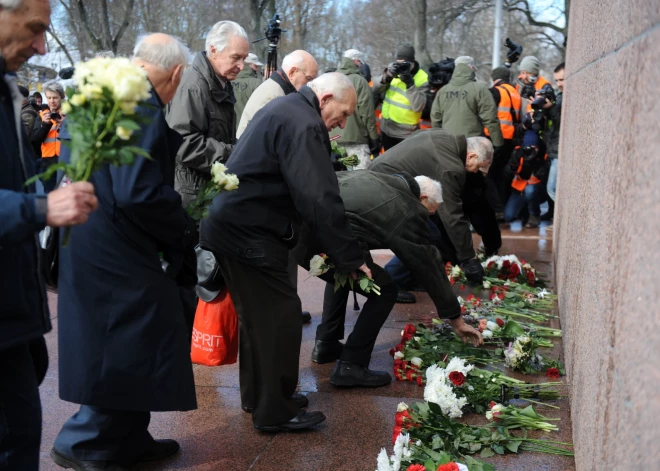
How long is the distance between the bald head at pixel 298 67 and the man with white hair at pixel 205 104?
0.29 metres

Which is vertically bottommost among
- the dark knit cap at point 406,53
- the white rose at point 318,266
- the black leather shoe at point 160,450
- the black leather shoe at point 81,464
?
the black leather shoe at point 160,450

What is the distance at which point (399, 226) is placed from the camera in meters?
4.49

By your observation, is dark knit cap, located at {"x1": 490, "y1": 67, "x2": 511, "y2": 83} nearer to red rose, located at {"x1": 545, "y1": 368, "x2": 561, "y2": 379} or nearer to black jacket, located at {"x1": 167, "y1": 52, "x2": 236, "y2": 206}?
black jacket, located at {"x1": 167, "y1": 52, "x2": 236, "y2": 206}

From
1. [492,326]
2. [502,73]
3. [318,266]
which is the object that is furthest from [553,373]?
[502,73]

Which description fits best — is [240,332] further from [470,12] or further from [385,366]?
[470,12]

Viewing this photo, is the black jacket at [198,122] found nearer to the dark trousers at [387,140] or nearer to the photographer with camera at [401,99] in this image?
A: the photographer with camera at [401,99]

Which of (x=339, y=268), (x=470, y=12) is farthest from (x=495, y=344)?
(x=470, y=12)

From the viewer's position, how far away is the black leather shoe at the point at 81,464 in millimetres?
3475

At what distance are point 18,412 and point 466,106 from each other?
25.5 feet

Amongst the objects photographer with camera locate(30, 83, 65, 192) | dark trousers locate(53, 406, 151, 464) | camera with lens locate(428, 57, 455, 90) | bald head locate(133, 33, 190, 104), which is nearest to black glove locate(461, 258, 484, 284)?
camera with lens locate(428, 57, 455, 90)

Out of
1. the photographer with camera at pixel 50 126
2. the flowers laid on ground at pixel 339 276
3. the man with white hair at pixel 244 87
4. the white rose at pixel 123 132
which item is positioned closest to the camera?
the white rose at pixel 123 132

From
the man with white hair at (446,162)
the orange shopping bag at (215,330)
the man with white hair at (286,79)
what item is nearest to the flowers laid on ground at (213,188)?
the orange shopping bag at (215,330)

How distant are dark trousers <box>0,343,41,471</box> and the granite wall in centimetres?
177

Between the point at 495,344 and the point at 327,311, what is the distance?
1232 mm
